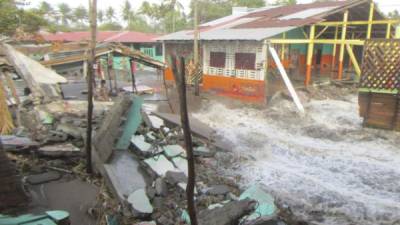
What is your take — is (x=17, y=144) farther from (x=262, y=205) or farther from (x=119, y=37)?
(x=119, y=37)

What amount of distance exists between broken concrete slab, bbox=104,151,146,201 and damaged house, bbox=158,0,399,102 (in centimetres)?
980

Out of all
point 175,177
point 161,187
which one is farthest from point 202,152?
point 161,187

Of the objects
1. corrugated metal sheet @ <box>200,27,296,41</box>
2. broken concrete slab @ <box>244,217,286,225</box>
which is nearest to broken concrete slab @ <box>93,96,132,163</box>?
broken concrete slab @ <box>244,217,286,225</box>

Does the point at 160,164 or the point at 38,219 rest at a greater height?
the point at 38,219

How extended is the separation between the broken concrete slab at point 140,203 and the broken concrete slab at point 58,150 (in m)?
2.14

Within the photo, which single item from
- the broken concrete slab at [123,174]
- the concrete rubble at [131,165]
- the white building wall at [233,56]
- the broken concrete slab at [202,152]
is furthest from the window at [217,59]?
the broken concrete slab at [123,174]

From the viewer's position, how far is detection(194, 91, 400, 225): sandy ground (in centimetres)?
657

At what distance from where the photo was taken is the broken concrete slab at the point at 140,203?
5355 mm

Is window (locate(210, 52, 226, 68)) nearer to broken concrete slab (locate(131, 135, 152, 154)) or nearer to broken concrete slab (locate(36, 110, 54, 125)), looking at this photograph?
broken concrete slab (locate(36, 110, 54, 125))

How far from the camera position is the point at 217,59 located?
18.2 m

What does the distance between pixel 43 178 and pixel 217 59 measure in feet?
43.4

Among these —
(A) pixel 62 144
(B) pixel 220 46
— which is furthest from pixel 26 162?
(B) pixel 220 46

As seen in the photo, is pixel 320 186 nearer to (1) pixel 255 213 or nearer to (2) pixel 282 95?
(1) pixel 255 213

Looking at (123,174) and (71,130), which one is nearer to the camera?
(123,174)
